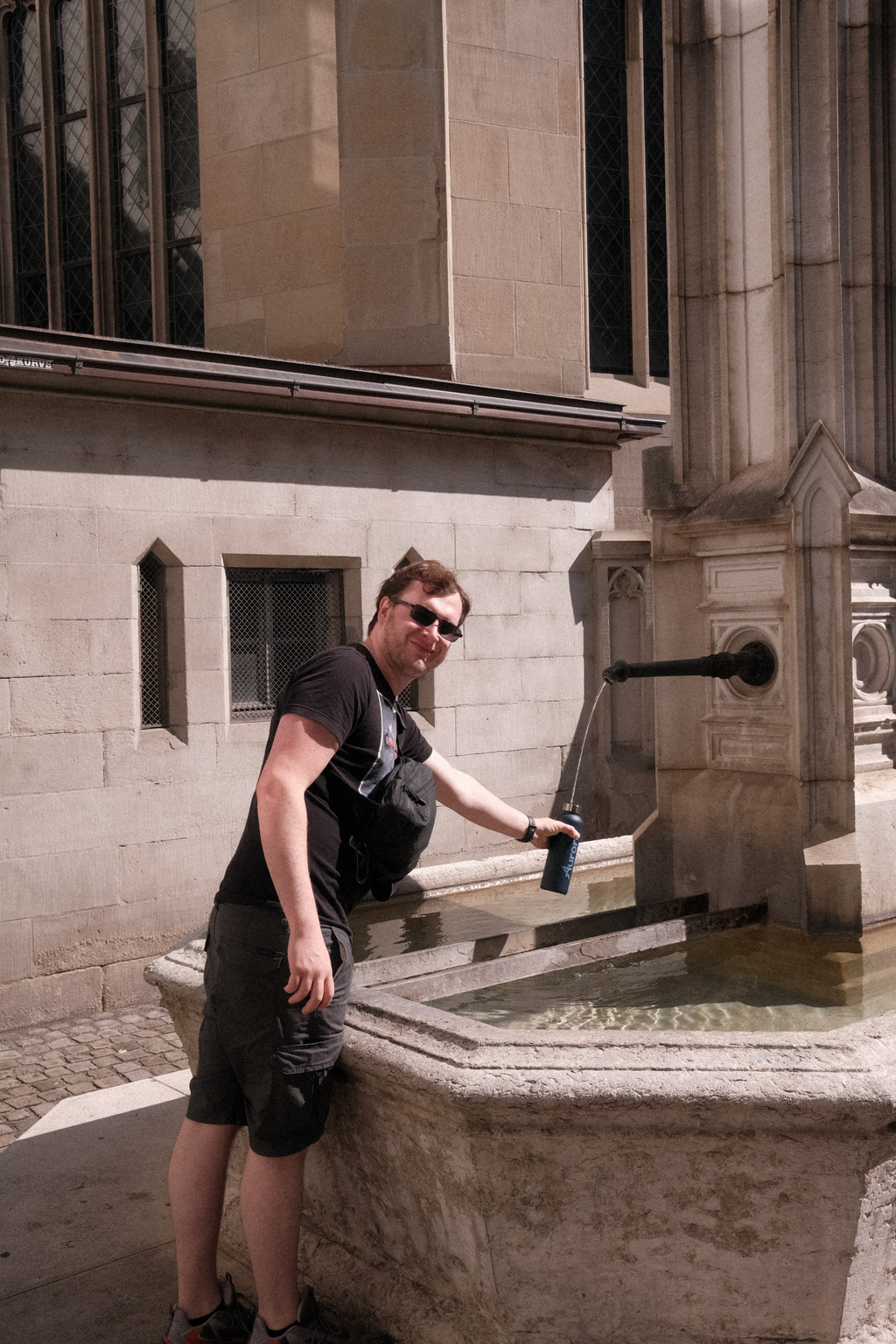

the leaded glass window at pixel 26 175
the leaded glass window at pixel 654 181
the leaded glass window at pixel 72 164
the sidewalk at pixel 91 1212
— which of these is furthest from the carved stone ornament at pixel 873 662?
the leaded glass window at pixel 26 175

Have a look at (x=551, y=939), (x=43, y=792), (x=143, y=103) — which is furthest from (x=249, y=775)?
(x=143, y=103)

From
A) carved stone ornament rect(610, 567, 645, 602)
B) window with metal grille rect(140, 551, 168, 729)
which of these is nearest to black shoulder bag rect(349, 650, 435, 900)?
window with metal grille rect(140, 551, 168, 729)

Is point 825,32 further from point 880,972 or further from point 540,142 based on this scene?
point 540,142

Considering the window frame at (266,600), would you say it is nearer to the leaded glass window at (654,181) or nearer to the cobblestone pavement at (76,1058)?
the cobblestone pavement at (76,1058)

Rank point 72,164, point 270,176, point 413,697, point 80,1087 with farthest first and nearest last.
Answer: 1. point 72,164
2. point 270,176
3. point 413,697
4. point 80,1087

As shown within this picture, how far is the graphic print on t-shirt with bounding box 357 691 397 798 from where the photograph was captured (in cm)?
314

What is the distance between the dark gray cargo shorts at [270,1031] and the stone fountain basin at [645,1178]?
116 millimetres

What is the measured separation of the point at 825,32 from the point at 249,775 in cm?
485

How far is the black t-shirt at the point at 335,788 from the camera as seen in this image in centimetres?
303

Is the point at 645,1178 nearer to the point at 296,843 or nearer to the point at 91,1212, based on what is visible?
the point at 296,843

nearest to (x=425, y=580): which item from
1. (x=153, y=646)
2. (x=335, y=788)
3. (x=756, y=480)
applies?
(x=335, y=788)

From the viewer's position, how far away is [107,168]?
11.2m

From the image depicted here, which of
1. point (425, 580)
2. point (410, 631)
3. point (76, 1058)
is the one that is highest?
point (425, 580)

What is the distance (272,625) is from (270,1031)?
205 inches
